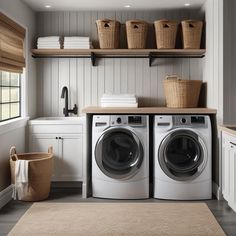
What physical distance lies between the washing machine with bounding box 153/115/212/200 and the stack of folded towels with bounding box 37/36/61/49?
1584 mm

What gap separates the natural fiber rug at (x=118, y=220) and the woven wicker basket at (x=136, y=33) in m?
1.87

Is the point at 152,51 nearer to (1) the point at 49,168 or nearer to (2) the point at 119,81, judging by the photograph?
(2) the point at 119,81

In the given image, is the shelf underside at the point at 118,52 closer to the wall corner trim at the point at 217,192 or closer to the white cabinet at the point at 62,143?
the white cabinet at the point at 62,143

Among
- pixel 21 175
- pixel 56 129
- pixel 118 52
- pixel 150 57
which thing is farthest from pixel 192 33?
pixel 21 175

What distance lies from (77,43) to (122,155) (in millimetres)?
1487

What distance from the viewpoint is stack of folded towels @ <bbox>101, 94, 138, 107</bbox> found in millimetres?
4605

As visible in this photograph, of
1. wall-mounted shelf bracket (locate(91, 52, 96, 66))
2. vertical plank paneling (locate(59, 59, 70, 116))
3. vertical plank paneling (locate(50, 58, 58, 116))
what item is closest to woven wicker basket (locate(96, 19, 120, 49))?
wall-mounted shelf bracket (locate(91, 52, 96, 66))

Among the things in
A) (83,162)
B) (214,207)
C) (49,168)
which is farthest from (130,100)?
(214,207)

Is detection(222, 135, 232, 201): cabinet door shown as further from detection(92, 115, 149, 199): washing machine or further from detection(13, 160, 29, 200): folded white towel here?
detection(13, 160, 29, 200): folded white towel

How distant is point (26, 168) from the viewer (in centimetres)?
400

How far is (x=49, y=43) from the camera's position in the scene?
4.79 metres

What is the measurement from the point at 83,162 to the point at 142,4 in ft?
6.56

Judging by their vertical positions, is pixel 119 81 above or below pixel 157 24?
below

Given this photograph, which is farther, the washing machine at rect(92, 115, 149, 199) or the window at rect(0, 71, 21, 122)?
the washing machine at rect(92, 115, 149, 199)
